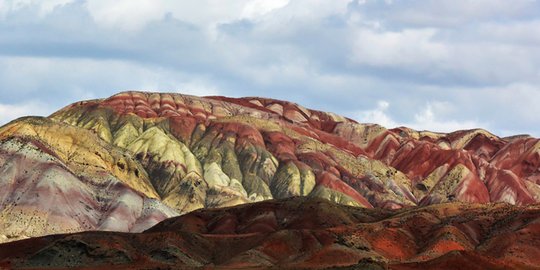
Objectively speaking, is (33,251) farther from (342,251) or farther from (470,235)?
(470,235)

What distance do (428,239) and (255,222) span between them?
131ft

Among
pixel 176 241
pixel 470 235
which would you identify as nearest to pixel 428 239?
pixel 470 235

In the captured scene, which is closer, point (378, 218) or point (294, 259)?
point (294, 259)

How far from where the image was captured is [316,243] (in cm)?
13462

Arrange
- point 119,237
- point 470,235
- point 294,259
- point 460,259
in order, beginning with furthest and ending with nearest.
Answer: point 470,235 < point 119,237 < point 294,259 < point 460,259

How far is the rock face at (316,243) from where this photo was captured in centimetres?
11212

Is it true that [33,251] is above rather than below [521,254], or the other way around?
below

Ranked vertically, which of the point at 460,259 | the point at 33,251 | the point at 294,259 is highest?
the point at 460,259

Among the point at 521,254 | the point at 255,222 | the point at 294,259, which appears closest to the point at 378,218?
the point at 255,222

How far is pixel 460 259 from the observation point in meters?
99.2

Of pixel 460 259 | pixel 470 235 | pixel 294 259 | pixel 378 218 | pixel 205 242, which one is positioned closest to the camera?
pixel 460 259

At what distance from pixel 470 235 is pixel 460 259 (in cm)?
4819

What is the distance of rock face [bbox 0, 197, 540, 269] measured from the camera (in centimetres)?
11212

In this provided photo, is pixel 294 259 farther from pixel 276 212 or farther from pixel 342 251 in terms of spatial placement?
pixel 276 212
